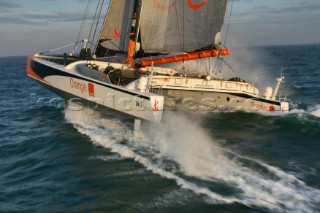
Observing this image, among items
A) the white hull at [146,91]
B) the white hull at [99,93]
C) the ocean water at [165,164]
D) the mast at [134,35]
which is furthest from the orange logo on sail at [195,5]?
the white hull at [99,93]

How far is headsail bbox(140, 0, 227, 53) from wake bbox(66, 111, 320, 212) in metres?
3.34

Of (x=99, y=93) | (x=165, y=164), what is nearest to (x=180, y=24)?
(x=99, y=93)

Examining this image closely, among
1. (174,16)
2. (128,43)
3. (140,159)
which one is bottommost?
(140,159)

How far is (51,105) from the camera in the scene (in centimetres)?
1911

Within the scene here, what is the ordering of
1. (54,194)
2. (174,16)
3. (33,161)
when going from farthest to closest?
(174,16) < (33,161) < (54,194)

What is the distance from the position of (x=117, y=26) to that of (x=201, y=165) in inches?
360

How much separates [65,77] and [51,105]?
6.95 metres

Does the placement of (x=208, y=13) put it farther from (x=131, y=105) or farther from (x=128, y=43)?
(x=131, y=105)

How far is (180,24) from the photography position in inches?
539

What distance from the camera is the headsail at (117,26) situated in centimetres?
1530

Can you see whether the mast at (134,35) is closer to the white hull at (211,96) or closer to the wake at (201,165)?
the white hull at (211,96)

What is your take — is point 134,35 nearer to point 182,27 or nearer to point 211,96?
point 182,27

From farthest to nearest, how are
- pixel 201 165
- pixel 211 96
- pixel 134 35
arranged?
pixel 211 96
pixel 134 35
pixel 201 165

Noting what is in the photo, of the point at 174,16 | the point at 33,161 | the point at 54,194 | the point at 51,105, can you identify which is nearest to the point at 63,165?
the point at 33,161
